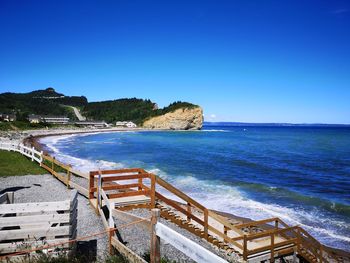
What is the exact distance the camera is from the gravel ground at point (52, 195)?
30.7 feet

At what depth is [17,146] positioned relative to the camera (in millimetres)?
28797

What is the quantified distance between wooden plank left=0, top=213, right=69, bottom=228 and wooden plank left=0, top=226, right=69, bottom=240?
0.45 feet

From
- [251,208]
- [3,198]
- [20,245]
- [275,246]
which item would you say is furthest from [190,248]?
[251,208]

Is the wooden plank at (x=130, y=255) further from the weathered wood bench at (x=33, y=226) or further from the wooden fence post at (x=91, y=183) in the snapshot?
the wooden fence post at (x=91, y=183)

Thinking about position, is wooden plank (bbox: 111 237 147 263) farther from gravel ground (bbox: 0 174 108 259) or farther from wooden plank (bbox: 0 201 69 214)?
wooden plank (bbox: 0 201 69 214)

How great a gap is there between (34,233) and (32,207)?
537 mm

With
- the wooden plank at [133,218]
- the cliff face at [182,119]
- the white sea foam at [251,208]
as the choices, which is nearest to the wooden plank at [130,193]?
the wooden plank at [133,218]

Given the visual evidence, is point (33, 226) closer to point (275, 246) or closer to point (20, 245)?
point (20, 245)

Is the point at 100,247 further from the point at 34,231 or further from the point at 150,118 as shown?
the point at 150,118

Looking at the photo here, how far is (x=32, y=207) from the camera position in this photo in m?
6.27

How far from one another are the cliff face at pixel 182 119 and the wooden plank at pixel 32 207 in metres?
169

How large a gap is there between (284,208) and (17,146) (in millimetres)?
24825

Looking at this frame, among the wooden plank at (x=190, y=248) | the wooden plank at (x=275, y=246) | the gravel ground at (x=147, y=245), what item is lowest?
the wooden plank at (x=275, y=246)

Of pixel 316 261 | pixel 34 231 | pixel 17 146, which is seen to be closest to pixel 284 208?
pixel 316 261
